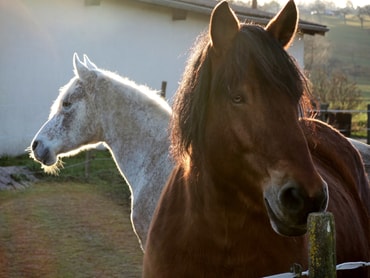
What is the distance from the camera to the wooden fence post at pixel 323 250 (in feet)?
8.18

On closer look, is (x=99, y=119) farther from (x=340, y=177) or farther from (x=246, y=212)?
(x=246, y=212)

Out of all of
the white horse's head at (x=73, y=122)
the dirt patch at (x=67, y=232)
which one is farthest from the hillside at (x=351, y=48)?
the white horse's head at (x=73, y=122)

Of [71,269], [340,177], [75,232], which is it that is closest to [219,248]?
[340,177]

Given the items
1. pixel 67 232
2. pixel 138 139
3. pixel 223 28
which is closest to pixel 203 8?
pixel 67 232

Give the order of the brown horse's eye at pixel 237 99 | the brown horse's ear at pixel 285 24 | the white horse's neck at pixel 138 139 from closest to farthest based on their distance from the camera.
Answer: the brown horse's eye at pixel 237 99, the brown horse's ear at pixel 285 24, the white horse's neck at pixel 138 139

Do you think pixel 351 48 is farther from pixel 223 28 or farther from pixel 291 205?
pixel 291 205

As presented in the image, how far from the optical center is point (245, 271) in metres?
2.79

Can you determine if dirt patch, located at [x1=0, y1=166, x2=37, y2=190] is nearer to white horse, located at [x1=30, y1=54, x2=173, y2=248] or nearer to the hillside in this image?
white horse, located at [x1=30, y1=54, x2=173, y2=248]

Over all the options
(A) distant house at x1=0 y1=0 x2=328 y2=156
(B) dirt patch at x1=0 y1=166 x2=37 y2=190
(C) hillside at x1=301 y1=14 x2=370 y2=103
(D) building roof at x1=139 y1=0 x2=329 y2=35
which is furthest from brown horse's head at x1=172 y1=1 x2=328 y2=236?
(C) hillside at x1=301 y1=14 x2=370 y2=103

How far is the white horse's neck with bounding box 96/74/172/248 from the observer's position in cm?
550

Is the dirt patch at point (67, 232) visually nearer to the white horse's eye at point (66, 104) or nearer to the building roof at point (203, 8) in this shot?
the white horse's eye at point (66, 104)

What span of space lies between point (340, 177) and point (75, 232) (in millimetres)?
5103

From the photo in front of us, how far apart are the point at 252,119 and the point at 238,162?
189mm

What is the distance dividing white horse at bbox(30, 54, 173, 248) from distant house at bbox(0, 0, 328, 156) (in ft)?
24.8
